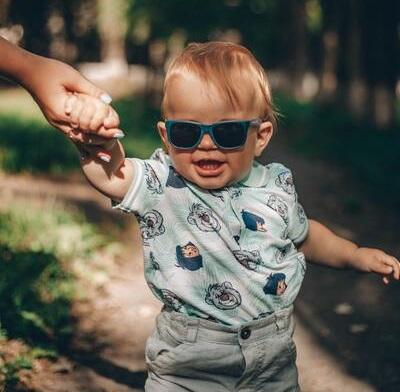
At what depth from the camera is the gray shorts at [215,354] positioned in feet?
7.23

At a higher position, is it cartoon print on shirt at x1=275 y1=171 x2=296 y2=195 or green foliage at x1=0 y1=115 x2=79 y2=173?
cartoon print on shirt at x1=275 y1=171 x2=296 y2=195

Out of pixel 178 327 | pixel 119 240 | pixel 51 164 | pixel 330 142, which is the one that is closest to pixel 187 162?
pixel 178 327

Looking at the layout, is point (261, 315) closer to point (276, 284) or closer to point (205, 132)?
→ point (276, 284)

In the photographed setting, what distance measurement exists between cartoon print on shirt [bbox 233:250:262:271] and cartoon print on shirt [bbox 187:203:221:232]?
0.34ft

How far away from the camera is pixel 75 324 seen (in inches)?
149

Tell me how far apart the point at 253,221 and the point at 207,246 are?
0.18 metres

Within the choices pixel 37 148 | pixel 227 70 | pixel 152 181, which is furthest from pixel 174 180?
pixel 37 148

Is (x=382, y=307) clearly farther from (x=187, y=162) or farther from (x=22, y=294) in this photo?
(x=187, y=162)

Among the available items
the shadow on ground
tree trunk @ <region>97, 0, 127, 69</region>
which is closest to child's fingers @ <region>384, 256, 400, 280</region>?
the shadow on ground

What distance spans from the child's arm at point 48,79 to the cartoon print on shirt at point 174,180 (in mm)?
435

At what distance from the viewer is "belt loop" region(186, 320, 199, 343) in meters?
2.21

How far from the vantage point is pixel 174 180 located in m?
2.28

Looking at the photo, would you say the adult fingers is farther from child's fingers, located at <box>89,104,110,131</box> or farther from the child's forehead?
the child's forehead

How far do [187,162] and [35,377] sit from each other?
4.76ft
